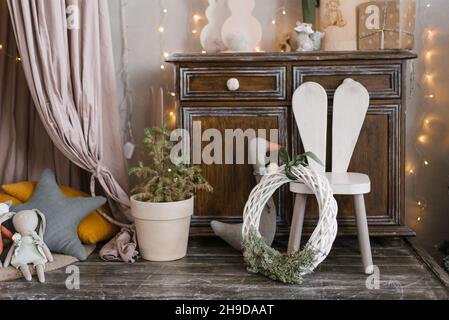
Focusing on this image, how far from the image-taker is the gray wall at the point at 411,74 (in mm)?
2838

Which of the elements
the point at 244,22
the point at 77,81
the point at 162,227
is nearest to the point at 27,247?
the point at 162,227

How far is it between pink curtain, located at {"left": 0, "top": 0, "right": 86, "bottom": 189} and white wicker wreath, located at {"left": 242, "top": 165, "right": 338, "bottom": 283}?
3.61ft

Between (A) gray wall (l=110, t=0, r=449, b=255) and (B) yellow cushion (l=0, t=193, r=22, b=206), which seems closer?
(B) yellow cushion (l=0, t=193, r=22, b=206)

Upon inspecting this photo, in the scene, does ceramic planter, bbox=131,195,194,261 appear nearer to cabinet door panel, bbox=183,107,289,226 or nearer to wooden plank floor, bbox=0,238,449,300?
wooden plank floor, bbox=0,238,449,300

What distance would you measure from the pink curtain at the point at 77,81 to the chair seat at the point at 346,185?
91cm

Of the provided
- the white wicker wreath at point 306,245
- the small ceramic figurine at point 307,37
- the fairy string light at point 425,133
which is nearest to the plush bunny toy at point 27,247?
the white wicker wreath at point 306,245

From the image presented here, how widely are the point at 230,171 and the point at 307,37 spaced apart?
0.78 metres

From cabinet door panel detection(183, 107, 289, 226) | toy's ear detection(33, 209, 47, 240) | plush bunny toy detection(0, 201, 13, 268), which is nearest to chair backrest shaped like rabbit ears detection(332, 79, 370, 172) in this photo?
cabinet door panel detection(183, 107, 289, 226)

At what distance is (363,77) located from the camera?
2.42m

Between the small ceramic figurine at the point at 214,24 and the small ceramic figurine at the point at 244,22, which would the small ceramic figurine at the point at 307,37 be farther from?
the small ceramic figurine at the point at 214,24

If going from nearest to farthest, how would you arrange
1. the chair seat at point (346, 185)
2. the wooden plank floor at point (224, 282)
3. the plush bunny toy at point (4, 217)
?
the wooden plank floor at point (224, 282)
the chair seat at point (346, 185)
the plush bunny toy at point (4, 217)

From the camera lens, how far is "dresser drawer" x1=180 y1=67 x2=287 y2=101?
8.00 feet

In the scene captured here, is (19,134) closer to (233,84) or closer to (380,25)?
(233,84)
